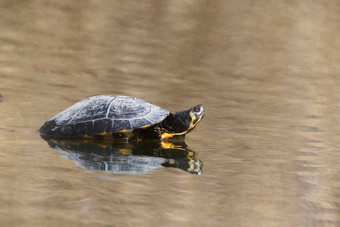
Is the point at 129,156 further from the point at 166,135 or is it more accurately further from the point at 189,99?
the point at 189,99

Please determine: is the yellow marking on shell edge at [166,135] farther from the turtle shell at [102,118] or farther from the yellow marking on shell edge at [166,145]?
the turtle shell at [102,118]

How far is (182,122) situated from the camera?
7000 mm

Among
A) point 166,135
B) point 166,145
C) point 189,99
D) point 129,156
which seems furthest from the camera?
point 189,99

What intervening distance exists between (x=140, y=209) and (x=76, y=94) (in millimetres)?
4875

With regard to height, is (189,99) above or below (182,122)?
above

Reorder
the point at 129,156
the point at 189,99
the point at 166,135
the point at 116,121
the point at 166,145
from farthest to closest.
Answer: the point at 189,99 < the point at 166,135 < the point at 166,145 < the point at 116,121 < the point at 129,156

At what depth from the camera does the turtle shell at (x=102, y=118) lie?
21.7ft

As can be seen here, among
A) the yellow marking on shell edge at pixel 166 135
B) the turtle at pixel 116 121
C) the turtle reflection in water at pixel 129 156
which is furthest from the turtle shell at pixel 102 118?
the yellow marking on shell edge at pixel 166 135

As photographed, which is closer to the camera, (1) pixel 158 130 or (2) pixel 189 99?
(1) pixel 158 130

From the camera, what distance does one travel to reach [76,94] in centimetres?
930

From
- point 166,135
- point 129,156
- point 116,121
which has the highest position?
point 116,121

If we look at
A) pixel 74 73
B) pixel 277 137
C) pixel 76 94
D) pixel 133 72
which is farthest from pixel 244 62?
pixel 277 137

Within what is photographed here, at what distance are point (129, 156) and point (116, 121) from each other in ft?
1.70

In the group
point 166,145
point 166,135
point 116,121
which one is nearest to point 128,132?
point 116,121
